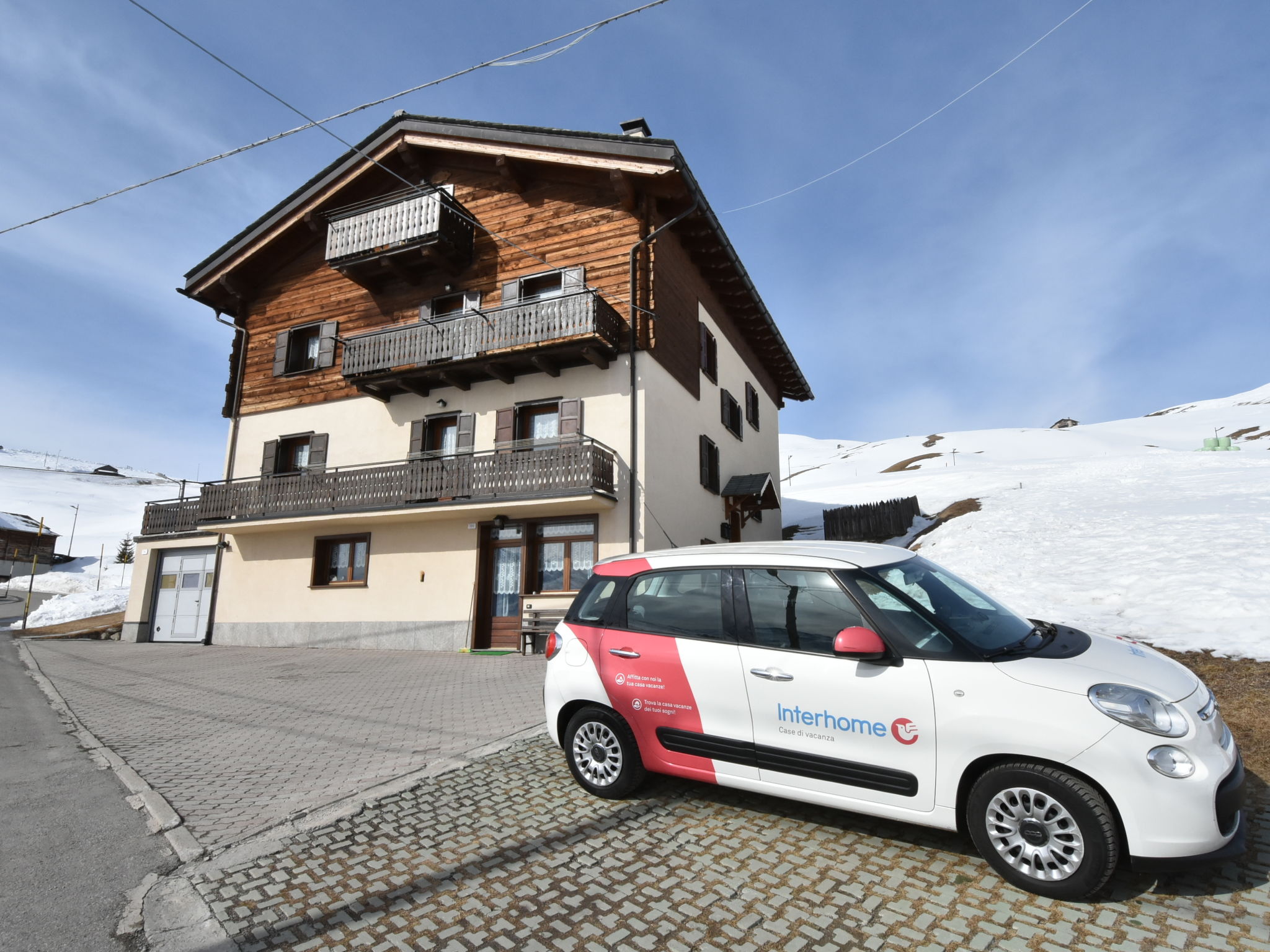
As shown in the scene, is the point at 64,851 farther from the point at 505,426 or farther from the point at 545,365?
the point at 505,426

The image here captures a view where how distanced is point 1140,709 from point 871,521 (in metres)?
22.7

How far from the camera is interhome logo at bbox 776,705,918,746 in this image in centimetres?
366

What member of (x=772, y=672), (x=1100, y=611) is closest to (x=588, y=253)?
(x=1100, y=611)

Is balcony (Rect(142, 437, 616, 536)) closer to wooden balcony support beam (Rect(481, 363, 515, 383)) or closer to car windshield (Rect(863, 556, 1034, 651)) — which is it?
wooden balcony support beam (Rect(481, 363, 515, 383))

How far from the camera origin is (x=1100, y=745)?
10.5 ft

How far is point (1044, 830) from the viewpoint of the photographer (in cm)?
333

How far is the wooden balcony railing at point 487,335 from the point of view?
47.4ft

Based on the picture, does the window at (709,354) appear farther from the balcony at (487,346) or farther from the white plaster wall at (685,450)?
the balcony at (487,346)

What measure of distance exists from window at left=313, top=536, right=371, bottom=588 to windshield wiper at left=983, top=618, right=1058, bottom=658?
627 inches

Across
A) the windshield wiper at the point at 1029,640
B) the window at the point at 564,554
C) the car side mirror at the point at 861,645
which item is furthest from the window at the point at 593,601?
the window at the point at 564,554

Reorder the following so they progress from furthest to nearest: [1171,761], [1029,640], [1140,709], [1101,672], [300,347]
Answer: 1. [300,347]
2. [1029,640]
3. [1101,672]
4. [1140,709]
5. [1171,761]

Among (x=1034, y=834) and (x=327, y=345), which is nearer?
(x=1034, y=834)

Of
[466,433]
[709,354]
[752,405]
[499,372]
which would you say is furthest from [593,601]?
[752,405]

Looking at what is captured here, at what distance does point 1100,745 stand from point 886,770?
106 centimetres
